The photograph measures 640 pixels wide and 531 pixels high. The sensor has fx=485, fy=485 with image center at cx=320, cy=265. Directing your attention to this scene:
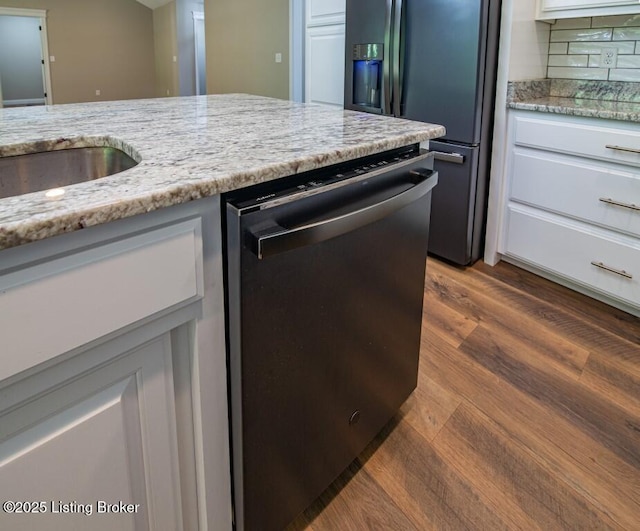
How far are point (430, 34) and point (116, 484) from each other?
2535 mm

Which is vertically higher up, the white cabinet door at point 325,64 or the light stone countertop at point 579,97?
the white cabinet door at point 325,64

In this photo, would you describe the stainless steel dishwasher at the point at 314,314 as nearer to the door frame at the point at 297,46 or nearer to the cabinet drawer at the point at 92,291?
the cabinet drawer at the point at 92,291

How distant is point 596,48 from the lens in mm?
2633

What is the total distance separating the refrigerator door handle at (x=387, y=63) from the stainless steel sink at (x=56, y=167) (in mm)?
2051

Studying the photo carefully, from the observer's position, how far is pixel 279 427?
1.01 meters

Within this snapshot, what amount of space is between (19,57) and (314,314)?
15.6 meters

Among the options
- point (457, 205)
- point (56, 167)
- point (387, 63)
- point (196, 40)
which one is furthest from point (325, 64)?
point (196, 40)

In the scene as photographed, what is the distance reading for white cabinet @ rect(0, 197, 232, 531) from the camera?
60 centimetres

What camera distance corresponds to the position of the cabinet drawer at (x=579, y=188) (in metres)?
2.11

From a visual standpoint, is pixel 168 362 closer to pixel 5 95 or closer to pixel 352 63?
pixel 352 63

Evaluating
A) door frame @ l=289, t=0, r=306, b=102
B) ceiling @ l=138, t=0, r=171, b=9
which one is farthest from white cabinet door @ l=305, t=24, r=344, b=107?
ceiling @ l=138, t=0, r=171, b=9

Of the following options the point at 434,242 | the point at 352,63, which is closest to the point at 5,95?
the point at 352,63

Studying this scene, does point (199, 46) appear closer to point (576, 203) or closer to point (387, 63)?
point (387, 63)

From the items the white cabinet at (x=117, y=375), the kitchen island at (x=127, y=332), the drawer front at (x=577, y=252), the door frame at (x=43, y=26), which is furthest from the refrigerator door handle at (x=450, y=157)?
the door frame at (x=43, y=26)
